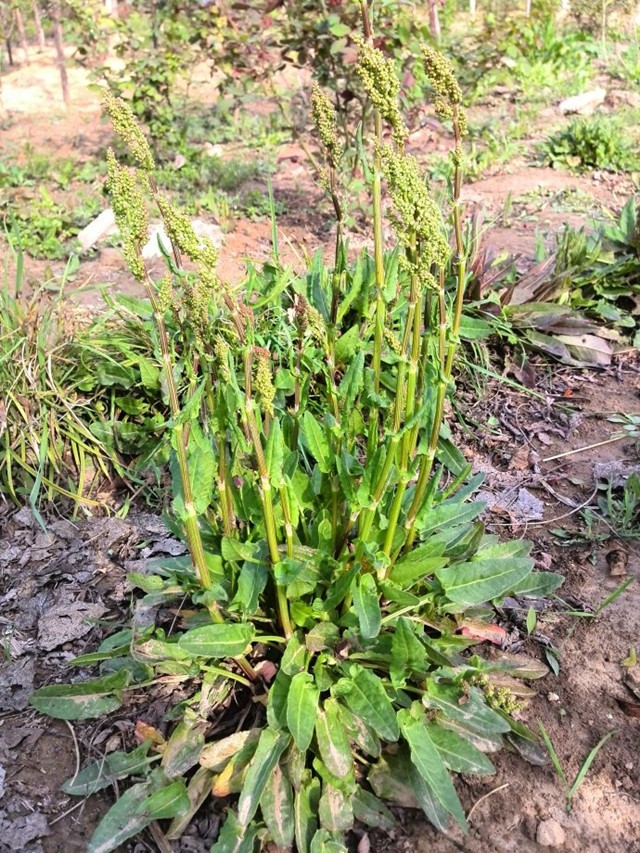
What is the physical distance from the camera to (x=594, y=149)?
5.73 metres

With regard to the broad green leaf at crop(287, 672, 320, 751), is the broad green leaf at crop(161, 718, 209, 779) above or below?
below

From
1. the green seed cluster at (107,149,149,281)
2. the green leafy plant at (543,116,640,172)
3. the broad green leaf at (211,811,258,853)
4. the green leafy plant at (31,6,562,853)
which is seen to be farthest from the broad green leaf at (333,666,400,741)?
the green leafy plant at (543,116,640,172)

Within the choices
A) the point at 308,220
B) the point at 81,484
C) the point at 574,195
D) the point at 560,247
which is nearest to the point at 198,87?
the point at 308,220

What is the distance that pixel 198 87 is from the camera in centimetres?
855

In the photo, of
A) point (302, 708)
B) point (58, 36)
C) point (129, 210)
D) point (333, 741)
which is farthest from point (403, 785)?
point (58, 36)

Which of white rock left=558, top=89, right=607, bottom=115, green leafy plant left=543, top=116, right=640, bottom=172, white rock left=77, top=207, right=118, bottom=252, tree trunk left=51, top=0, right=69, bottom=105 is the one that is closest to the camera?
white rock left=77, top=207, right=118, bottom=252

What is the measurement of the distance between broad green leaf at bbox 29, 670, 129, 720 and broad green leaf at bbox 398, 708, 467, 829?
0.74 metres

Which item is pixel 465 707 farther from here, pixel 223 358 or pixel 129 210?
pixel 129 210

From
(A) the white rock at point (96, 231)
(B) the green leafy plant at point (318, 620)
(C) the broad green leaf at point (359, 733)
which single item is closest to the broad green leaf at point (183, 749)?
(B) the green leafy plant at point (318, 620)

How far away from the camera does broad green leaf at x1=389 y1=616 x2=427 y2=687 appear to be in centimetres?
173

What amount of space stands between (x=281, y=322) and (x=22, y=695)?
1.76m

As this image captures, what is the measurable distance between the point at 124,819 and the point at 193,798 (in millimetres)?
168

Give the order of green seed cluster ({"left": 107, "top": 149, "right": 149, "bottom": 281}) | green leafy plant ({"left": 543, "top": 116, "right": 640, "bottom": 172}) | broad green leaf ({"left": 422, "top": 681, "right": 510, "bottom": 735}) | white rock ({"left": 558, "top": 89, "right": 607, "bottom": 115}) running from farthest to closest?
white rock ({"left": 558, "top": 89, "right": 607, "bottom": 115}) < green leafy plant ({"left": 543, "top": 116, "right": 640, "bottom": 172}) < broad green leaf ({"left": 422, "top": 681, "right": 510, "bottom": 735}) < green seed cluster ({"left": 107, "top": 149, "right": 149, "bottom": 281})

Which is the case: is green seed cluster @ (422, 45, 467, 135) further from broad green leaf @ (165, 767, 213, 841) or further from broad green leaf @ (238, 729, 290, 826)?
broad green leaf @ (165, 767, 213, 841)
